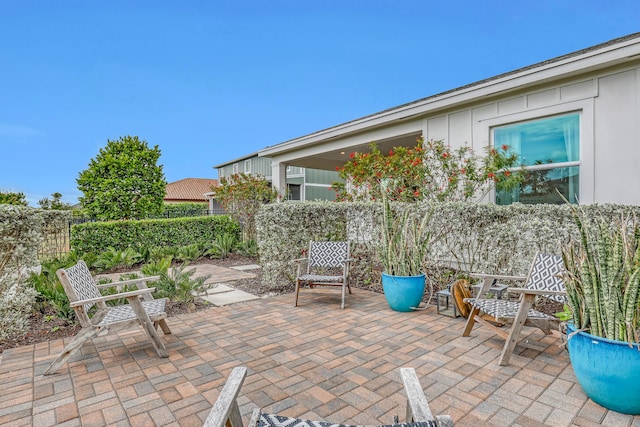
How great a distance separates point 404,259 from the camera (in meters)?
4.86

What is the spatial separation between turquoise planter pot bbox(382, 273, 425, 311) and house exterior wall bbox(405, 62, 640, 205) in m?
3.04

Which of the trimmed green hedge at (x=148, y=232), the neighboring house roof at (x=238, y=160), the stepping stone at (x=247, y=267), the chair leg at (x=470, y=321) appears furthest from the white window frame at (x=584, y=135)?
the neighboring house roof at (x=238, y=160)

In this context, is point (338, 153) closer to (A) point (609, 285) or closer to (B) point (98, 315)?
(B) point (98, 315)

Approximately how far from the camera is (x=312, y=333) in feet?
13.1

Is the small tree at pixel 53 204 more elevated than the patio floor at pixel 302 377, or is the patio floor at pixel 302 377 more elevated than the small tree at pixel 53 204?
the small tree at pixel 53 204

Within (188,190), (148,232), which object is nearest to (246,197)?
(148,232)

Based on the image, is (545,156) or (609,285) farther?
(545,156)

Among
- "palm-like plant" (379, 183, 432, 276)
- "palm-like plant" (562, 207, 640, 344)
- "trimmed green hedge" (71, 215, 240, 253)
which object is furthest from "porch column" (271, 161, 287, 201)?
"palm-like plant" (562, 207, 640, 344)

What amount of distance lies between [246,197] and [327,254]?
20.3 ft

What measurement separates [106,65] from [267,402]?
19415 millimetres

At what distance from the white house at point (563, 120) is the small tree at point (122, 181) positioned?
7.54m

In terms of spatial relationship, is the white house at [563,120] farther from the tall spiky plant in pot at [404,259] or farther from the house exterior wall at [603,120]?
the tall spiky plant in pot at [404,259]

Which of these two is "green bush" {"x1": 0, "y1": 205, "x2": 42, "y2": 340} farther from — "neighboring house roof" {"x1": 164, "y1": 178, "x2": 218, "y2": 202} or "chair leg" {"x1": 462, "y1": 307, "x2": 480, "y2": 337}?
"neighboring house roof" {"x1": 164, "y1": 178, "x2": 218, "y2": 202}

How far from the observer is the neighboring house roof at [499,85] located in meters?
4.85
